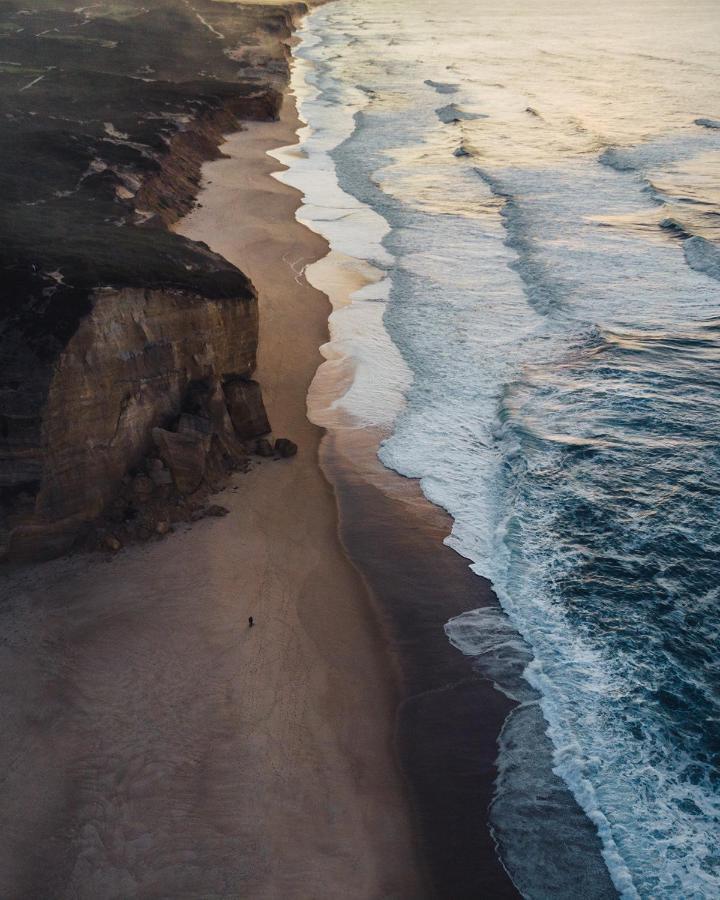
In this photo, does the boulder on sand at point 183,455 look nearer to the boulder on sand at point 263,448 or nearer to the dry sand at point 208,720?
the dry sand at point 208,720

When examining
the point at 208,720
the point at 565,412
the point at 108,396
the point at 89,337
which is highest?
the point at 89,337

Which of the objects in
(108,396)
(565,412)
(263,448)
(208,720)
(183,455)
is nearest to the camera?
(208,720)

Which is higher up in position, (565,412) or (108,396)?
(108,396)

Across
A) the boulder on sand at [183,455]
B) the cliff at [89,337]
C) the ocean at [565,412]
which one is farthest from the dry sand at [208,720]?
the ocean at [565,412]

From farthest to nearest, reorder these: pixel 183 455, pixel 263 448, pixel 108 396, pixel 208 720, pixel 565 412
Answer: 1. pixel 565 412
2. pixel 263 448
3. pixel 183 455
4. pixel 108 396
5. pixel 208 720

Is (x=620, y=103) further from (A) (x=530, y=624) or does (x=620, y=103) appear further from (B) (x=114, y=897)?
(B) (x=114, y=897)

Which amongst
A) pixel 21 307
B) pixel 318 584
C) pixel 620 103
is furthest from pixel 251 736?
pixel 620 103

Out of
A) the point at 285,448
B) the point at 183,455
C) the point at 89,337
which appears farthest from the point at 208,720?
the point at 285,448

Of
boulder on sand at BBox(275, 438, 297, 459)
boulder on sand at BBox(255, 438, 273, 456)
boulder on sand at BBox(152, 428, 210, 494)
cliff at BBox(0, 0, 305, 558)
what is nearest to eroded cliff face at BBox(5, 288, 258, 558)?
cliff at BBox(0, 0, 305, 558)

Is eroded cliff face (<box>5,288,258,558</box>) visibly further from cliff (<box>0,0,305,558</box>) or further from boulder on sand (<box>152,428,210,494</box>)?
boulder on sand (<box>152,428,210,494</box>)

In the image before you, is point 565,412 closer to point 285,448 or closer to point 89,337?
point 285,448
